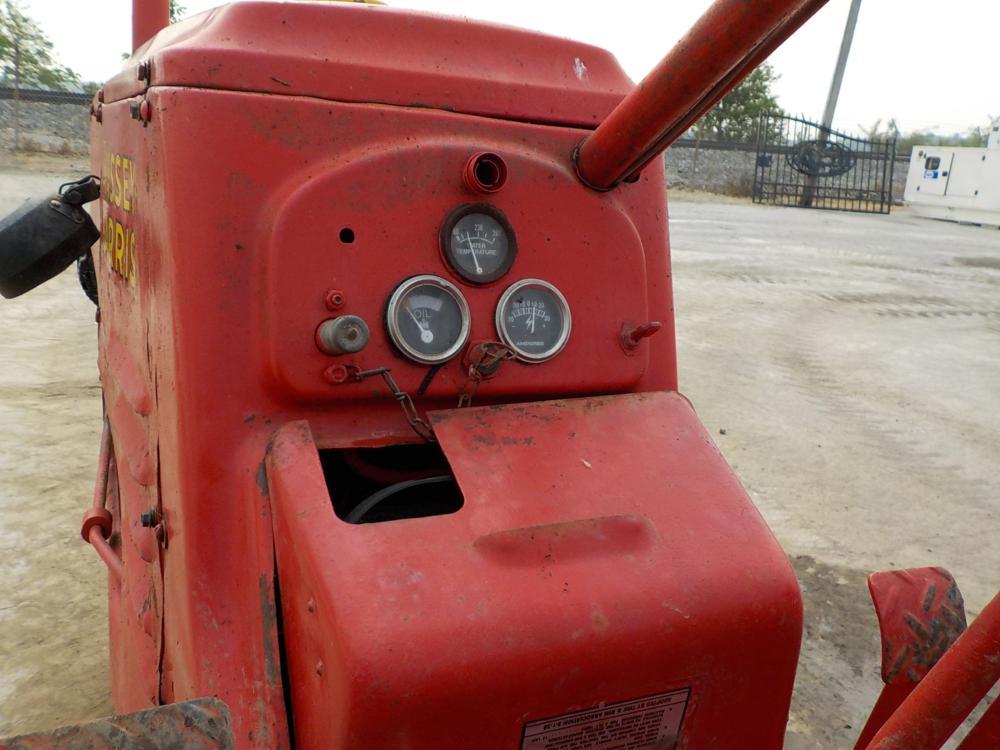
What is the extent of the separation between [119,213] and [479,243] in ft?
2.54

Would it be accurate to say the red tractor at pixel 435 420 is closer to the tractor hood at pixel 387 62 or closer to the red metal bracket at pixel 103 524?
the tractor hood at pixel 387 62

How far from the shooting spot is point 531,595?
45.9 inches

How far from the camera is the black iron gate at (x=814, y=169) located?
18922 millimetres

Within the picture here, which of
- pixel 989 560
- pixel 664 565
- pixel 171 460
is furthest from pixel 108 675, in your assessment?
pixel 989 560

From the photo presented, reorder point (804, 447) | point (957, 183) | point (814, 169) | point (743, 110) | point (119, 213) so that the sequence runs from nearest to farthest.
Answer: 1. point (119, 213)
2. point (804, 447)
3. point (957, 183)
4. point (814, 169)
5. point (743, 110)

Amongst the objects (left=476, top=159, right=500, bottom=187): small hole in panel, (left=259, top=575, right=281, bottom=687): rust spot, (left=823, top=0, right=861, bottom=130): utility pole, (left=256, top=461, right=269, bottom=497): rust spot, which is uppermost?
(left=823, top=0, right=861, bottom=130): utility pole

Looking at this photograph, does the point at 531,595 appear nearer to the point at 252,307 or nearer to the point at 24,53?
the point at 252,307

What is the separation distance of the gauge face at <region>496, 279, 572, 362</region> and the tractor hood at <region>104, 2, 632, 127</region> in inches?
11.4

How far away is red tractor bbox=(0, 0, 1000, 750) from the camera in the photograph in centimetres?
114

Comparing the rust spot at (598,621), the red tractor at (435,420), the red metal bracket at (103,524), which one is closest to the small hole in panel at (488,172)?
the red tractor at (435,420)

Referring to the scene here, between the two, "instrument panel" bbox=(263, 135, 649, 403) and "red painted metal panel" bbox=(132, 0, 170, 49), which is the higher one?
"red painted metal panel" bbox=(132, 0, 170, 49)

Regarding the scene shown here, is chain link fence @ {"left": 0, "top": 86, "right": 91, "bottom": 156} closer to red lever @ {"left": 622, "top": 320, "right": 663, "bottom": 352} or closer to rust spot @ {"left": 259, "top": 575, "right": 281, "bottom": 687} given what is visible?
red lever @ {"left": 622, "top": 320, "right": 663, "bottom": 352}

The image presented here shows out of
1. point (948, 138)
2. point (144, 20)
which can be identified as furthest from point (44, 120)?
point (948, 138)

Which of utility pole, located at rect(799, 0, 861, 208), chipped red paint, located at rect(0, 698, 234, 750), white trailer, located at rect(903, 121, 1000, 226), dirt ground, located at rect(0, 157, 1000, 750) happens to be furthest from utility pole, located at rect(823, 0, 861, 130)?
chipped red paint, located at rect(0, 698, 234, 750)
